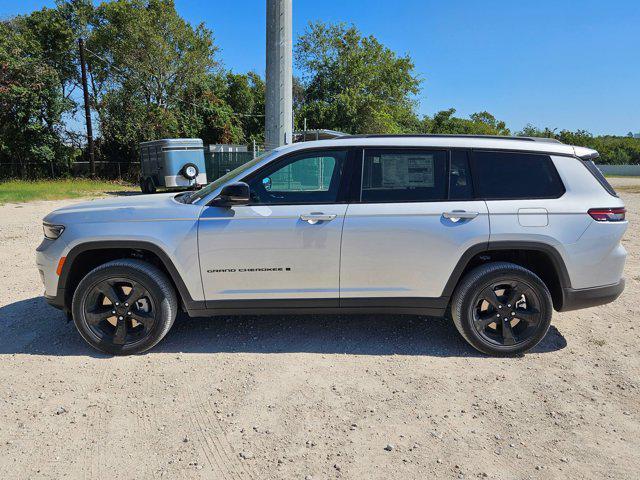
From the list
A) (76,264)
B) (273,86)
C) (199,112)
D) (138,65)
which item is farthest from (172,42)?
(76,264)

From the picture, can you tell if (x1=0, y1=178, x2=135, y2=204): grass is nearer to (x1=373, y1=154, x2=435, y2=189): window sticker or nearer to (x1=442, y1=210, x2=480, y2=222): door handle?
(x1=373, y1=154, x2=435, y2=189): window sticker

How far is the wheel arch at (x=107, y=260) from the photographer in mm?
3750

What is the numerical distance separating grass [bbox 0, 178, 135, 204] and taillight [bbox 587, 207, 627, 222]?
1767cm

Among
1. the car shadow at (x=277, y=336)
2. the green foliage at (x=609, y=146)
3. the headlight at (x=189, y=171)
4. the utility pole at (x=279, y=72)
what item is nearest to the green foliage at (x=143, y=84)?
the headlight at (x=189, y=171)

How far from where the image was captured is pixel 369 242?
3.71m

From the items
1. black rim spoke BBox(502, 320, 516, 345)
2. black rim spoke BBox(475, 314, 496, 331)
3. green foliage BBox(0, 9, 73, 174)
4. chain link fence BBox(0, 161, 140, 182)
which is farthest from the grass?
black rim spoke BBox(502, 320, 516, 345)

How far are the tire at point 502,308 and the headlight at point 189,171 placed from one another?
17114 millimetres

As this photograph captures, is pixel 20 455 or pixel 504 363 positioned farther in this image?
pixel 504 363

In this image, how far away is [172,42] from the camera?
96.2ft

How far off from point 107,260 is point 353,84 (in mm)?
33700

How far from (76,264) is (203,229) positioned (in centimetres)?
117

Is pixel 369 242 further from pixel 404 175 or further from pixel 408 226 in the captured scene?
pixel 404 175

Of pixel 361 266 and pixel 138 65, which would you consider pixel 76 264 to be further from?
pixel 138 65

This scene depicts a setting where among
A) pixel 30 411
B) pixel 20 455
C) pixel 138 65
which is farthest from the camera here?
pixel 138 65
